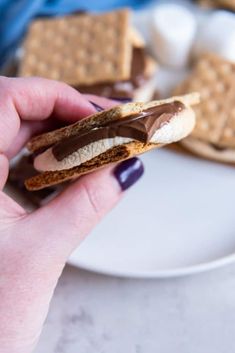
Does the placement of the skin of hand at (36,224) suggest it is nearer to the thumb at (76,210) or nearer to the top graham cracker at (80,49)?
the thumb at (76,210)

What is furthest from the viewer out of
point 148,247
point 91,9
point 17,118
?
point 91,9

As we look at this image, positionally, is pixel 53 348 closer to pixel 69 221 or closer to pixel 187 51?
pixel 69 221

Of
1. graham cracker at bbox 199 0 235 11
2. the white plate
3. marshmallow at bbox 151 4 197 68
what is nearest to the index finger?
the white plate

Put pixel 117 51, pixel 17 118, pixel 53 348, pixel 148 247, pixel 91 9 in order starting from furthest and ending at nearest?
1. pixel 91 9
2. pixel 117 51
3. pixel 148 247
4. pixel 53 348
5. pixel 17 118

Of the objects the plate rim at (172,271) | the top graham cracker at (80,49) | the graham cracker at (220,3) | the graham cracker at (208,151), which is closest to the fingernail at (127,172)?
the plate rim at (172,271)

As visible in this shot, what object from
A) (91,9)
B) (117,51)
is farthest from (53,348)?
(91,9)

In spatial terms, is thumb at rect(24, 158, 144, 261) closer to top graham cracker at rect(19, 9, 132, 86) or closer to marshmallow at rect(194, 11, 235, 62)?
top graham cracker at rect(19, 9, 132, 86)

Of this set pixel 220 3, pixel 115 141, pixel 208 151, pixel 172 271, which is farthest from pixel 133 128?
pixel 220 3
